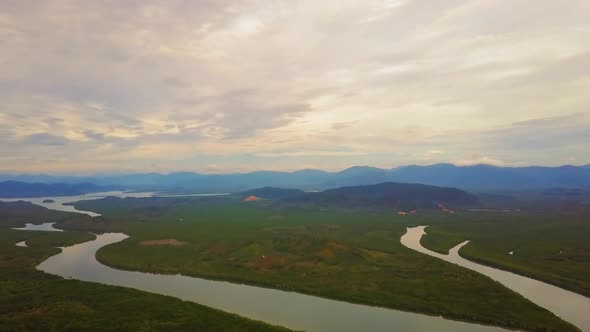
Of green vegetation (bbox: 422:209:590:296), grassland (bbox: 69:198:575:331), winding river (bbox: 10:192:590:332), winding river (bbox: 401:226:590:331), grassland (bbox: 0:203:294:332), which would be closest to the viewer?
grassland (bbox: 0:203:294:332)

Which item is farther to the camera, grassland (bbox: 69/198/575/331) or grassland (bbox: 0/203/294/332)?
grassland (bbox: 69/198/575/331)

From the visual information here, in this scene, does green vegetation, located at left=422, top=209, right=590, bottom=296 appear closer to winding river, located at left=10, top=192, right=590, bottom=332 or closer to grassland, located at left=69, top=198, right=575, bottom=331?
winding river, located at left=10, top=192, right=590, bottom=332

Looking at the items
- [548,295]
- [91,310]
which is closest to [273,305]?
[91,310]

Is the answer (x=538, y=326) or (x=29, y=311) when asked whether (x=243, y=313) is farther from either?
(x=538, y=326)

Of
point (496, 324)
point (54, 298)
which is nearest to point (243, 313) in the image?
point (54, 298)

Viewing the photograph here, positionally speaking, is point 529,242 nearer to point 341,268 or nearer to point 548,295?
point 548,295

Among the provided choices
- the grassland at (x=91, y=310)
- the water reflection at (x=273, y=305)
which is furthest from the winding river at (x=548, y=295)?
the grassland at (x=91, y=310)

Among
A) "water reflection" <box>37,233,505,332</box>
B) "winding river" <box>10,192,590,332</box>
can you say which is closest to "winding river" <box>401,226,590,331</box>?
"winding river" <box>10,192,590,332</box>
